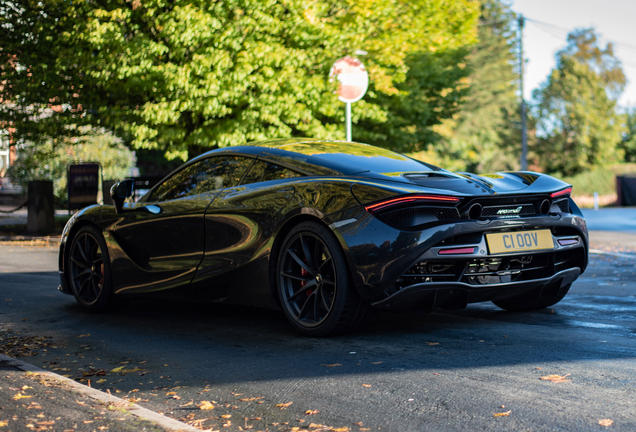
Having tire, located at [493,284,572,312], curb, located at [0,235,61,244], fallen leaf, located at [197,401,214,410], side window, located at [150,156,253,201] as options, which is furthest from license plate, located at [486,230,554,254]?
curb, located at [0,235,61,244]

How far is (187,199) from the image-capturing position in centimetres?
584

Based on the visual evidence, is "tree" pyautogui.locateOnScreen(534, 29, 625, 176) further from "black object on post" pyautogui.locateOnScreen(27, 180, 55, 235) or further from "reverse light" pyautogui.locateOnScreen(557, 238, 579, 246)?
"reverse light" pyautogui.locateOnScreen(557, 238, 579, 246)

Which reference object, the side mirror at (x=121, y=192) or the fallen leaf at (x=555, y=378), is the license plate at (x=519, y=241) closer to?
the fallen leaf at (x=555, y=378)

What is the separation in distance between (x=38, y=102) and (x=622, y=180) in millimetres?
29173

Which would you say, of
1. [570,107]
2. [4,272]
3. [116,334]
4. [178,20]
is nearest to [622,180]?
[570,107]

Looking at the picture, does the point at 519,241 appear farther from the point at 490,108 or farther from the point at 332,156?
the point at 490,108

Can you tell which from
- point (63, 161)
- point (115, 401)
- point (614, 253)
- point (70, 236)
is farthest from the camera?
point (63, 161)

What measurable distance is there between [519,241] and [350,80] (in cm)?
713

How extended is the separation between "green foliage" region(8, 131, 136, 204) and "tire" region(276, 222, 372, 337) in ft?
84.9

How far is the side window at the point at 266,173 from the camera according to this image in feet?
17.3

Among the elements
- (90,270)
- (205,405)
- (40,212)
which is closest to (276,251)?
(205,405)

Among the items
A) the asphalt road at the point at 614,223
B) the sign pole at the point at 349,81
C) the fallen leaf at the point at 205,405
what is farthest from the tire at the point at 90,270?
the asphalt road at the point at 614,223

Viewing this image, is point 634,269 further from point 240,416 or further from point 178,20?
point 178,20

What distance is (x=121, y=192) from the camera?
20.0 ft
